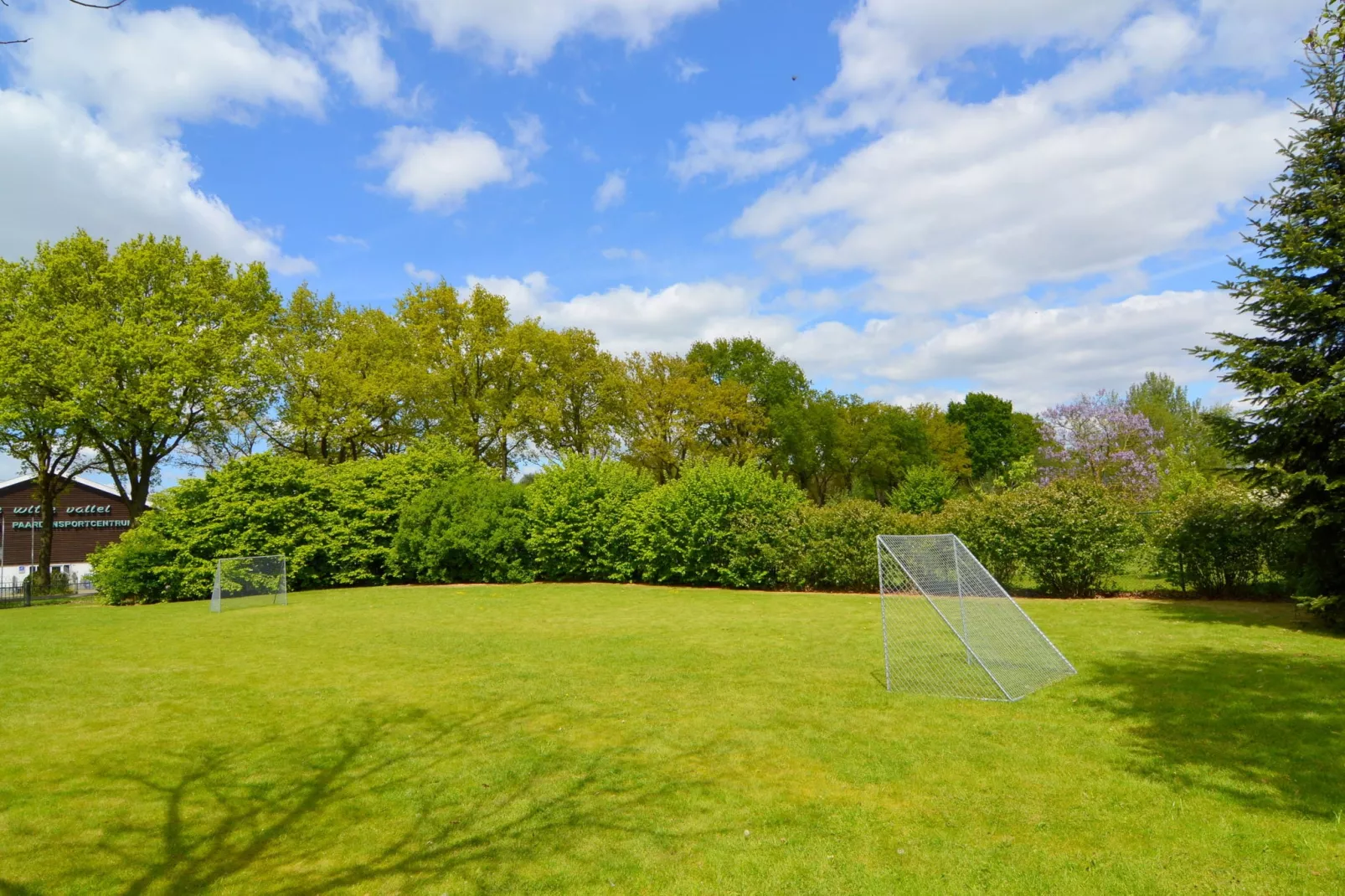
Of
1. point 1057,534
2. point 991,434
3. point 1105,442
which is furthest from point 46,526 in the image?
point 991,434

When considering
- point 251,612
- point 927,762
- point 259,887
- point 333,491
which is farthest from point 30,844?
point 333,491

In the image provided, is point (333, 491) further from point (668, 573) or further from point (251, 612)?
point (668, 573)

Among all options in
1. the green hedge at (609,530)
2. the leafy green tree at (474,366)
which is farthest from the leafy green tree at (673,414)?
the green hedge at (609,530)

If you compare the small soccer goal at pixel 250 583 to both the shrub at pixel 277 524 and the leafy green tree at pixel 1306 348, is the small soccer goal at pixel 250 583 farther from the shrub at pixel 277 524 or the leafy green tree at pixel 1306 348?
the leafy green tree at pixel 1306 348

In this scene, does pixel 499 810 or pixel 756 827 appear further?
pixel 499 810

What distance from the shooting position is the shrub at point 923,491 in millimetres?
36062

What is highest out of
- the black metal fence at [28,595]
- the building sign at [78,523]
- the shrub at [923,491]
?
the shrub at [923,491]

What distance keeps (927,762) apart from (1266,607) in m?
12.5

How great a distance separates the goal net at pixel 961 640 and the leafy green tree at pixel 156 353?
2780cm

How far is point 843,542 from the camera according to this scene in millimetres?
19750

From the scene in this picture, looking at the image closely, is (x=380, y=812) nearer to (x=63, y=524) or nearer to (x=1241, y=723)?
(x=1241, y=723)

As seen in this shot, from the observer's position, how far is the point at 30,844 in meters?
4.89

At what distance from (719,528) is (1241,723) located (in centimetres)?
1575

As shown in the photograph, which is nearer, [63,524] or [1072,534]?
[1072,534]
